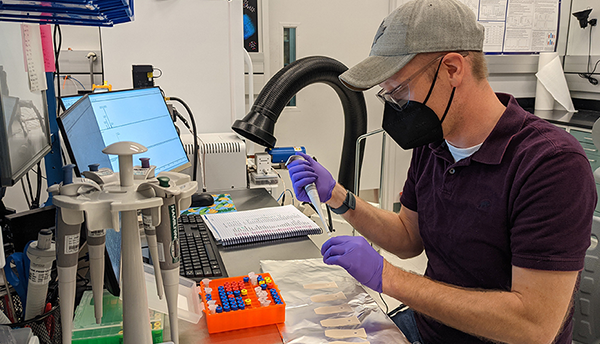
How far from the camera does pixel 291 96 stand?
1403 mm

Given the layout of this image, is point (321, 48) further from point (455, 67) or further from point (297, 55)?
point (455, 67)

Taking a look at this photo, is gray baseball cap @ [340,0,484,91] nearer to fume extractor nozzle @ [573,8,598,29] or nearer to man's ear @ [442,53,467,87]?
man's ear @ [442,53,467,87]

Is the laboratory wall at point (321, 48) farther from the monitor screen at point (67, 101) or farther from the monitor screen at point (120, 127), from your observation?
the monitor screen at point (67, 101)

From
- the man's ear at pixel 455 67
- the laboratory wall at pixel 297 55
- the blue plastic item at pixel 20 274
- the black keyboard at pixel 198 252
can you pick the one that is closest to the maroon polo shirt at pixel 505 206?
the man's ear at pixel 455 67

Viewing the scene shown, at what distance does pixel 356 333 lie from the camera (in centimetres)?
86

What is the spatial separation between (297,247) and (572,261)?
2.29ft

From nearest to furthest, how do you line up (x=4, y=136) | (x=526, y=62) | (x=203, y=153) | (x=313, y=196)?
(x=4, y=136)
(x=313, y=196)
(x=203, y=153)
(x=526, y=62)

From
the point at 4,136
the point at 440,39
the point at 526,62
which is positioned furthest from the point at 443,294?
the point at 526,62

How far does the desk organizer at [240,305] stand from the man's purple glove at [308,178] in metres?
0.39

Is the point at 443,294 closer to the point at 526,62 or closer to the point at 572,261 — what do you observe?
the point at 572,261

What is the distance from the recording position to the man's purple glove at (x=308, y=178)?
128 cm

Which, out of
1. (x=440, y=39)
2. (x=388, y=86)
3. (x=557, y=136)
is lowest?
(x=557, y=136)

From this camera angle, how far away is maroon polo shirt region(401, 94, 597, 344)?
34.8 inches

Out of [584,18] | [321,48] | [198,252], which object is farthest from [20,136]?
[584,18]
